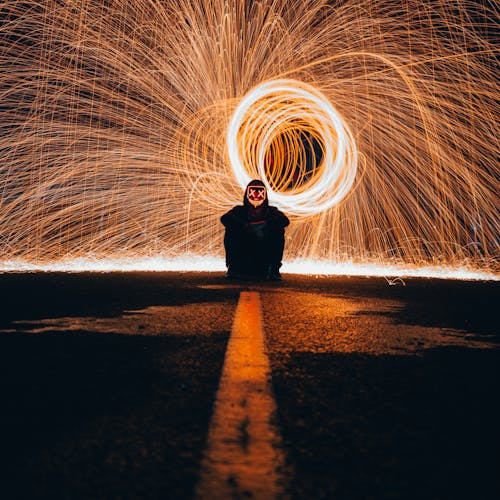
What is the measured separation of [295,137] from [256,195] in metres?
3.15

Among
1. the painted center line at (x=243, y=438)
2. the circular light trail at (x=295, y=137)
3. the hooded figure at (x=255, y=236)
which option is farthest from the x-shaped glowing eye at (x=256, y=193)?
the painted center line at (x=243, y=438)

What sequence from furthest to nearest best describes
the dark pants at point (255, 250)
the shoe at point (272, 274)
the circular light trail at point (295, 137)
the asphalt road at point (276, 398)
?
the circular light trail at point (295, 137), the dark pants at point (255, 250), the shoe at point (272, 274), the asphalt road at point (276, 398)

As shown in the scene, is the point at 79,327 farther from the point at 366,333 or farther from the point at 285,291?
the point at 285,291

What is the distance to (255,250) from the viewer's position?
48.8ft

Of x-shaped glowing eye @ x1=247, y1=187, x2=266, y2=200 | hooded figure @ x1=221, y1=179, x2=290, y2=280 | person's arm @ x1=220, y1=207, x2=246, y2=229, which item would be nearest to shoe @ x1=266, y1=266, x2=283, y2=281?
hooded figure @ x1=221, y1=179, x2=290, y2=280

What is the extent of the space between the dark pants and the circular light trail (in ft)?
5.64

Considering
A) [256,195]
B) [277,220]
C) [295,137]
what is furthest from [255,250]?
[295,137]

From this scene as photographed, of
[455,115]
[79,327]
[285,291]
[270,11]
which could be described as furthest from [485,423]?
[270,11]

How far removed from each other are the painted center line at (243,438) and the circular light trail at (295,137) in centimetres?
1064

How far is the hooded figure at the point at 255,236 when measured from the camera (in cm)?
1480

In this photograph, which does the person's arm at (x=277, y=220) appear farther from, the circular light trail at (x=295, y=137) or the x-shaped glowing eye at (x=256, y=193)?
the circular light trail at (x=295, y=137)

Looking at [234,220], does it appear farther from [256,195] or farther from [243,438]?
[243,438]

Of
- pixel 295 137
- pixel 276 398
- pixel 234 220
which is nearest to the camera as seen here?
pixel 276 398

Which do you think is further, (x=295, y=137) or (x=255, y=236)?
(x=295, y=137)
